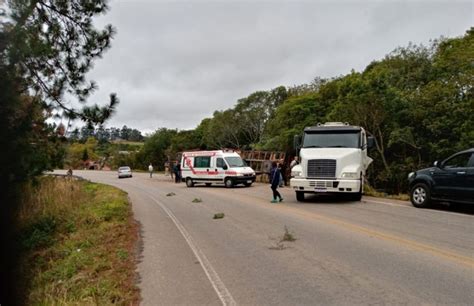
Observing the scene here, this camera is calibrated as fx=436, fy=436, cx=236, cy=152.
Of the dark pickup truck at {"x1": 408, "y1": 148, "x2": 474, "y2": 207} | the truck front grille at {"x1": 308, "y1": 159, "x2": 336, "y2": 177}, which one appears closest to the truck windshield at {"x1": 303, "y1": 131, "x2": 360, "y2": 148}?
the truck front grille at {"x1": 308, "y1": 159, "x2": 336, "y2": 177}

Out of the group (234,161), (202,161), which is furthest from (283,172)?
(202,161)

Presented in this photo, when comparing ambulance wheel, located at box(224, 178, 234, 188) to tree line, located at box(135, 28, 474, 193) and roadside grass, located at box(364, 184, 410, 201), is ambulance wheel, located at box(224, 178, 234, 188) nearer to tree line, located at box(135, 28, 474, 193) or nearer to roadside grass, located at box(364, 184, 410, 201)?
tree line, located at box(135, 28, 474, 193)

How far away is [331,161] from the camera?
1583 centimetres

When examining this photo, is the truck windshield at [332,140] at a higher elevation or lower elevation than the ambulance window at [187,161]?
higher

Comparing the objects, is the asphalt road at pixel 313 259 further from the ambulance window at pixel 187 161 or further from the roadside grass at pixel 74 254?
the ambulance window at pixel 187 161

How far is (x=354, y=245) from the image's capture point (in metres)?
8.47

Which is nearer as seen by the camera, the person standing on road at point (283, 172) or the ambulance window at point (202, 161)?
the person standing on road at point (283, 172)

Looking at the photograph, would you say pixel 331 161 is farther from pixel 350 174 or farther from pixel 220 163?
pixel 220 163

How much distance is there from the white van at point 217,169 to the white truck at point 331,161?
11.5 m

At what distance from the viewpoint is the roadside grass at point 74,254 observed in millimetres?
5984

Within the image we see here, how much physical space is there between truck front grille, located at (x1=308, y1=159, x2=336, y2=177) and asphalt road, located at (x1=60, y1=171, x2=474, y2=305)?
2692 millimetres

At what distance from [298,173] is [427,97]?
35.8 feet

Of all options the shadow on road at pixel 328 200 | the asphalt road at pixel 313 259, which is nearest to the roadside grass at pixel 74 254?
the asphalt road at pixel 313 259

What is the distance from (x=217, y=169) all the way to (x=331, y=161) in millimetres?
14272
